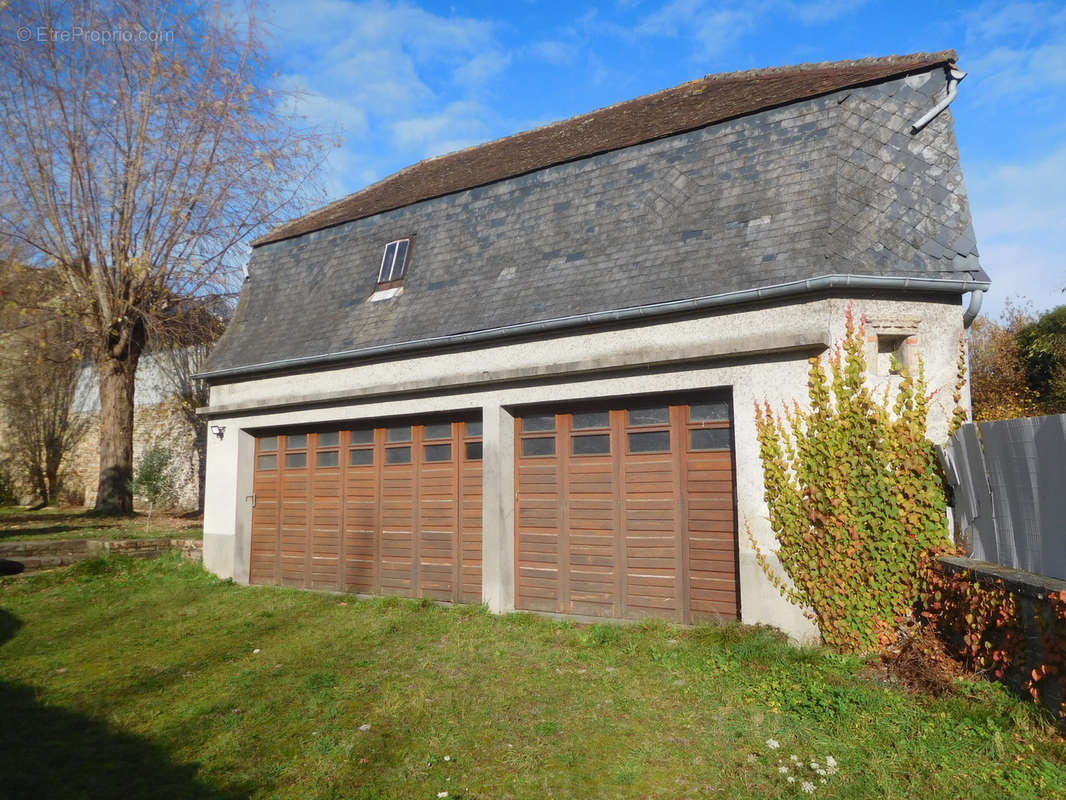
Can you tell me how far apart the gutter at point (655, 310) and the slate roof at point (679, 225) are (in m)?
0.12

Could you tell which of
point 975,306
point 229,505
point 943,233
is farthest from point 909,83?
point 229,505

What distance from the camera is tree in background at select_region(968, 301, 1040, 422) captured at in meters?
22.2

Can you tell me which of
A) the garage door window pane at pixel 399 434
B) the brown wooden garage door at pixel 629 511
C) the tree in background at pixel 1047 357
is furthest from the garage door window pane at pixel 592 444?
the tree in background at pixel 1047 357

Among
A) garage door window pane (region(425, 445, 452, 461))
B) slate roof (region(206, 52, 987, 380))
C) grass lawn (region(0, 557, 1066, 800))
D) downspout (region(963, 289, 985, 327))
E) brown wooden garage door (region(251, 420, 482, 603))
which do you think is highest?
slate roof (region(206, 52, 987, 380))

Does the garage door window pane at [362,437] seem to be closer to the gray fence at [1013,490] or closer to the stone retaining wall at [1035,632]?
the gray fence at [1013,490]

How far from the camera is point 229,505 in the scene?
1158cm

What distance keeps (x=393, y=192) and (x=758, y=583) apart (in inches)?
357

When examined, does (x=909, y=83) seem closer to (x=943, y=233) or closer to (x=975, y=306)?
(x=943, y=233)

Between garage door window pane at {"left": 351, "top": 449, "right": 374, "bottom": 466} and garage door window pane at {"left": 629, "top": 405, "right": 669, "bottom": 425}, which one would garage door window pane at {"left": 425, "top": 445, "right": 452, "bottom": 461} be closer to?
garage door window pane at {"left": 351, "top": 449, "right": 374, "bottom": 466}

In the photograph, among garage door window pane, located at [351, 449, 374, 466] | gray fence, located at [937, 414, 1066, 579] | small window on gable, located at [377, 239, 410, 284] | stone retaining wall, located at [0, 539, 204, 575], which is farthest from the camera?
stone retaining wall, located at [0, 539, 204, 575]

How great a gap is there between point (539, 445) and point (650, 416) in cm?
148

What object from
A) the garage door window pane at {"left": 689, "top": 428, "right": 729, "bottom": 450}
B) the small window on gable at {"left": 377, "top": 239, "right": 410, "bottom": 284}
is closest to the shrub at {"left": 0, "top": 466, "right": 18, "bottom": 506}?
the small window on gable at {"left": 377, "top": 239, "right": 410, "bottom": 284}

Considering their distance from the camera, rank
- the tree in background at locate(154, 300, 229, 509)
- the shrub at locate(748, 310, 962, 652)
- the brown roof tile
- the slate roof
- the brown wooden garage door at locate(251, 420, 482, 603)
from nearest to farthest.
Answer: the shrub at locate(748, 310, 962, 652)
the slate roof
the brown roof tile
the brown wooden garage door at locate(251, 420, 482, 603)
the tree in background at locate(154, 300, 229, 509)

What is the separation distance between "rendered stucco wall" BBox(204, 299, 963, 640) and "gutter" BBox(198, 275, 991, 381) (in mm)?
166
